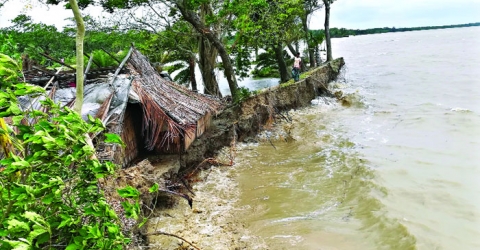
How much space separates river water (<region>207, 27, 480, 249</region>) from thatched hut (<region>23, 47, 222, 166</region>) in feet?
6.49

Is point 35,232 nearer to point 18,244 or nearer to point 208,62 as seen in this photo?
point 18,244

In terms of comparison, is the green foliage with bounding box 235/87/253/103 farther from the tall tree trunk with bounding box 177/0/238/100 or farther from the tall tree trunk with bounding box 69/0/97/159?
the tall tree trunk with bounding box 69/0/97/159

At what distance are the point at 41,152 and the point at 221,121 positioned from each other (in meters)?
9.03

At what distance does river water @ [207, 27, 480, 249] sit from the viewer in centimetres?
562

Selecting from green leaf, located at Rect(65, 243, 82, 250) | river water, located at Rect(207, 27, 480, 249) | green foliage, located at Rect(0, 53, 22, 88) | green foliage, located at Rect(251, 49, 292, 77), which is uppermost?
green foliage, located at Rect(251, 49, 292, 77)

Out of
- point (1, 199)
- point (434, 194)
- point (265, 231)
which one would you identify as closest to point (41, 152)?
point (1, 199)

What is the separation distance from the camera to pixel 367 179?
308 inches

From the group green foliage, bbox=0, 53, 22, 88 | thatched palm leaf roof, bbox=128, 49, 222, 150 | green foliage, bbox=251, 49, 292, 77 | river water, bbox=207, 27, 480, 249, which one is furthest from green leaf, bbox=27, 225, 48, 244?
green foliage, bbox=251, 49, 292, 77

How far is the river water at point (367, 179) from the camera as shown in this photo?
5621mm

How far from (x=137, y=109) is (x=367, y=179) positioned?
17.5 ft

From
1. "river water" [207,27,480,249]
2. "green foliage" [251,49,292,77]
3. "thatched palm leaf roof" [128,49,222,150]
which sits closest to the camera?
"river water" [207,27,480,249]

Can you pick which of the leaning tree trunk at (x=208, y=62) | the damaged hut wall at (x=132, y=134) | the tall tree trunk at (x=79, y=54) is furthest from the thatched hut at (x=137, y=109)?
the leaning tree trunk at (x=208, y=62)

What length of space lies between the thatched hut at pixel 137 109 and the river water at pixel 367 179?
1.98m

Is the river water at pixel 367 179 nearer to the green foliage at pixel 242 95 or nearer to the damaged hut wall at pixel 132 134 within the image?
the green foliage at pixel 242 95
